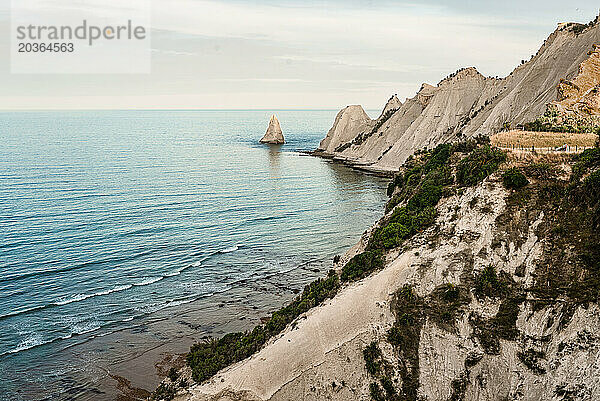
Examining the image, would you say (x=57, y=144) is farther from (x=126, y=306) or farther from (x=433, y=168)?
(x=433, y=168)

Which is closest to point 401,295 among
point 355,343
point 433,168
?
point 355,343

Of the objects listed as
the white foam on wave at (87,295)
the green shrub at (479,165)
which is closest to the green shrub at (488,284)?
the green shrub at (479,165)

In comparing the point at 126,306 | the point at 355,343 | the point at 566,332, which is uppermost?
the point at 566,332

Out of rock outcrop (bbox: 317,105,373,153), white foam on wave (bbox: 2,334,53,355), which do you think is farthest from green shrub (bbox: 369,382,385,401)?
rock outcrop (bbox: 317,105,373,153)

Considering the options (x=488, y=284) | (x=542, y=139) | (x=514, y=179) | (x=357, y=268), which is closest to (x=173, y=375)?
(x=357, y=268)

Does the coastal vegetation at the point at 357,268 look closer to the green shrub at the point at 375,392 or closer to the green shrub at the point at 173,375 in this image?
the green shrub at the point at 173,375
